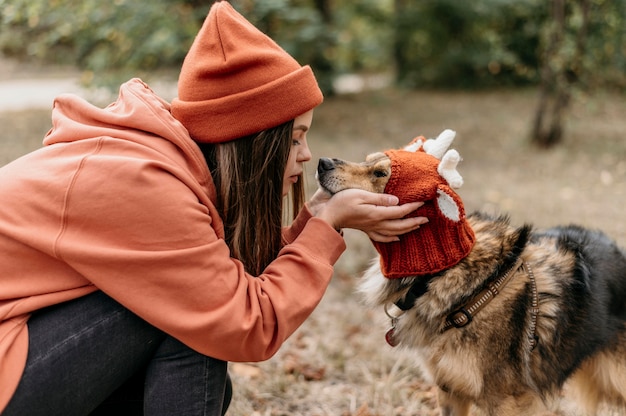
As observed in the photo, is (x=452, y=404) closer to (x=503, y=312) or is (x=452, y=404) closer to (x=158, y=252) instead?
(x=503, y=312)

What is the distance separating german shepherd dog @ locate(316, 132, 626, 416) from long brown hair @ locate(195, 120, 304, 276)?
26 cm

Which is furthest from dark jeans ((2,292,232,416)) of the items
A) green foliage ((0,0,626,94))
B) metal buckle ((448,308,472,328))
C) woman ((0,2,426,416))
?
green foliage ((0,0,626,94))

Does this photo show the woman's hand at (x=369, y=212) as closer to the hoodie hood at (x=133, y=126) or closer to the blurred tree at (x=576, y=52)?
the hoodie hood at (x=133, y=126)

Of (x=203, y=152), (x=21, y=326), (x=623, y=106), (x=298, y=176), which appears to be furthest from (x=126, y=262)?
(x=623, y=106)

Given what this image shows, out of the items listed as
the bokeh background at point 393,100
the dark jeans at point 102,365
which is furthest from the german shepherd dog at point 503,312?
the dark jeans at point 102,365

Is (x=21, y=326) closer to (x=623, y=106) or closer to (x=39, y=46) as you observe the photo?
(x=39, y=46)

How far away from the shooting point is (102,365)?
1637 millimetres

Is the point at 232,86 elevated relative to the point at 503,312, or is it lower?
elevated

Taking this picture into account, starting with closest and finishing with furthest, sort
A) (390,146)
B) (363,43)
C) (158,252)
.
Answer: (158,252) → (390,146) → (363,43)

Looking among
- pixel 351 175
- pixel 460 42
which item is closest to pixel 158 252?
pixel 351 175

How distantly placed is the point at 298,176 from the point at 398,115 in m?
8.74

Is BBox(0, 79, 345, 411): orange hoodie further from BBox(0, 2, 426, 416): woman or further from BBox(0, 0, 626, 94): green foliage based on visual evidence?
BBox(0, 0, 626, 94): green foliage

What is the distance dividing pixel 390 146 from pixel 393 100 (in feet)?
13.7

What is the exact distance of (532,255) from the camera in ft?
7.71
